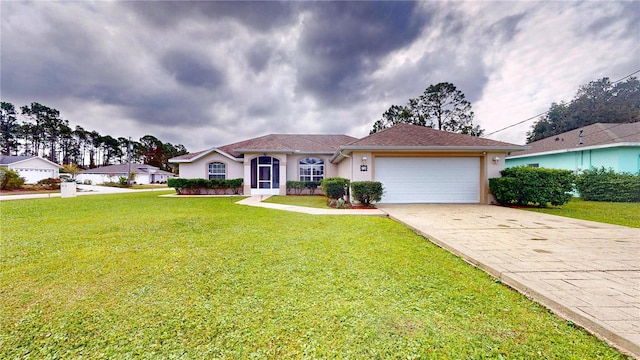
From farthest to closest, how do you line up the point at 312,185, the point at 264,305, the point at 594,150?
the point at 312,185, the point at 594,150, the point at 264,305

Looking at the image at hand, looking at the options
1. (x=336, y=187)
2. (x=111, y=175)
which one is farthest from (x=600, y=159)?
(x=111, y=175)

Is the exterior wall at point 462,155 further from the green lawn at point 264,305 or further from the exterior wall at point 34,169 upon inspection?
the exterior wall at point 34,169

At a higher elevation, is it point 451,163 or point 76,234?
point 451,163

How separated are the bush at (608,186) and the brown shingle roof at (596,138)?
2.04 m

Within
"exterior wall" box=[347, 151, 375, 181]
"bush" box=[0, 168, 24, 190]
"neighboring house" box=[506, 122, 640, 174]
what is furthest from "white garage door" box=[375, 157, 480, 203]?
"bush" box=[0, 168, 24, 190]

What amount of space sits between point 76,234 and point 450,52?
18.4 meters

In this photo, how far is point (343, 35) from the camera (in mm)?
12523

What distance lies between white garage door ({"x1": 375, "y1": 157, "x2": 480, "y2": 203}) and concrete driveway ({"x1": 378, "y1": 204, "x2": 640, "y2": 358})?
13.8 ft

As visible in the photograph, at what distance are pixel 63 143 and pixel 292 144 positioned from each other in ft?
223

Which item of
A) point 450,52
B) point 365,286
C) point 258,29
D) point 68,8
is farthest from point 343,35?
point 365,286

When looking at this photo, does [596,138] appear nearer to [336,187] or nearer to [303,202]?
[336,187]

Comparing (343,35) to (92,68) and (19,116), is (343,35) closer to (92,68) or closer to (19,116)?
(92,68)

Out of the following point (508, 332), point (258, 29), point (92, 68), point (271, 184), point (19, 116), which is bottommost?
point (508, 332)

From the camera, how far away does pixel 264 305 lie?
266 centimetres
